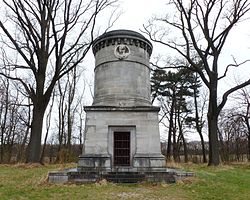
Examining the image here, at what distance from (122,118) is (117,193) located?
179 inches

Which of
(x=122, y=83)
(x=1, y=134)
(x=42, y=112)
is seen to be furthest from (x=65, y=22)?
(x=1, y=134)

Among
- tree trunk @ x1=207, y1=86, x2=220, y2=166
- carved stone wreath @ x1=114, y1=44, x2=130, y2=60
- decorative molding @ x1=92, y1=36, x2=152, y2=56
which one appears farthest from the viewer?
tree trunk @ x1=207, y1=86, x2=220, y2=166

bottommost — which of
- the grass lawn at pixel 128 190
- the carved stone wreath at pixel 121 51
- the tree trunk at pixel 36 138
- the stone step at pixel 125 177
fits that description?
the grass lawn at pixel 128 190

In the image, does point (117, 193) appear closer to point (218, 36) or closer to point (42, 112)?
point (42, 112)

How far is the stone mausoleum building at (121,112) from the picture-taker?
1229cm

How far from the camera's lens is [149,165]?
12.2 meters

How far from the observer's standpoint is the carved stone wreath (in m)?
14.3

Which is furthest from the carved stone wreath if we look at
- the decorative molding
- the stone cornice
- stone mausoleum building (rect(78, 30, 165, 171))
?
the stone cornice

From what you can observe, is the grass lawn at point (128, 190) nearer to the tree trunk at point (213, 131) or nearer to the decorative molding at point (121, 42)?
the decorative molding at point (121, 42)

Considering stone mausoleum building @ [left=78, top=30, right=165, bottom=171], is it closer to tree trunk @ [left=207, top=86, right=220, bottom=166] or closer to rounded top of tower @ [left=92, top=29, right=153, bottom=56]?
rounded top of tower @ [left=92, top=29, right=153, bottom=56]

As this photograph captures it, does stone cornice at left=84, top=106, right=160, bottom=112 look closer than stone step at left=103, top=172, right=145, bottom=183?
No

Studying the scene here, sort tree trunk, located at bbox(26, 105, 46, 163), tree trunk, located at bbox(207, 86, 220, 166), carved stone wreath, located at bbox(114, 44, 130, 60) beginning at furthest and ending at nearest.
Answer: tree trunk, located at bbox(207, 86, 220, 166) < tree trunk, located at bbox(26, 105, 46, 163) < carved stone wreath, located at bbox(114, 44, 130, 60)

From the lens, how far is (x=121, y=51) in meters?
14.3

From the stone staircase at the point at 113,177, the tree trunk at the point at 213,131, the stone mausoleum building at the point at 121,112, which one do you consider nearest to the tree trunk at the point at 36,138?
the stone mausoleum building at the point at 121,112
